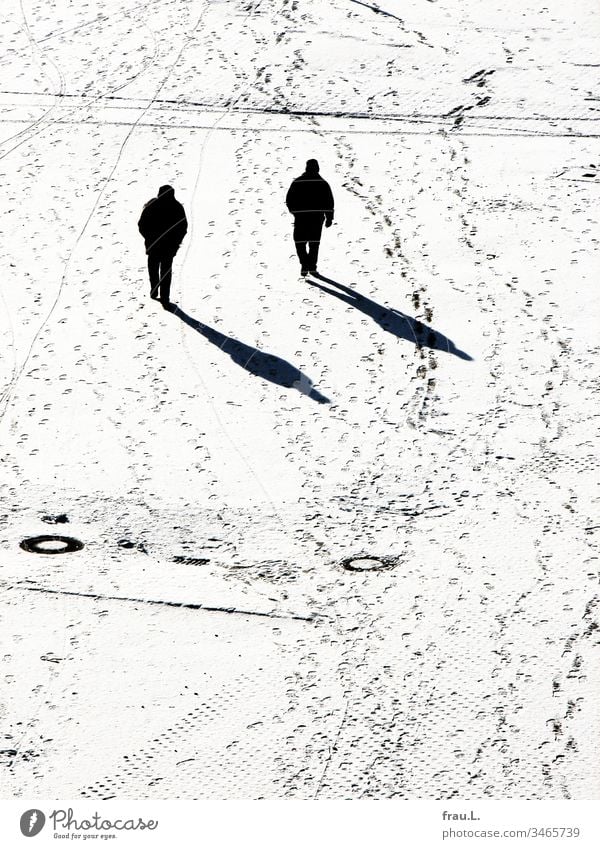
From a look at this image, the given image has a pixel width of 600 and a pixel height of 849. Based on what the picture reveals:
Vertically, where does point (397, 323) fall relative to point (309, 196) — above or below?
below

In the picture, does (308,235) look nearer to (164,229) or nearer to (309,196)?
(309,196)

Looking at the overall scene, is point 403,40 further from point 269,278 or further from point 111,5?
point 269,278

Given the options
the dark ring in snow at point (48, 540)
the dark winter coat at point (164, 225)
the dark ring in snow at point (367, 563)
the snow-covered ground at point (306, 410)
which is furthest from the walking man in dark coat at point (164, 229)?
the dark ring in snow at point (367, 563)

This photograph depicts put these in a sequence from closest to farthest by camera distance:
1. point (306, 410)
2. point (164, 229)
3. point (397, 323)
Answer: point (306, 410) → point (397, 323) → point (164, 229)

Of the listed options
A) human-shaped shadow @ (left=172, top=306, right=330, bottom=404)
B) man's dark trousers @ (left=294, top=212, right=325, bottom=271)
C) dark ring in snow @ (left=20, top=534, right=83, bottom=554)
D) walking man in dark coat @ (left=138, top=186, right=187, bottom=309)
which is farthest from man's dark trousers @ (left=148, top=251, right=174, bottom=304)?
dark ring in snow @ (left=20, top=534, right=83, bottom=554)

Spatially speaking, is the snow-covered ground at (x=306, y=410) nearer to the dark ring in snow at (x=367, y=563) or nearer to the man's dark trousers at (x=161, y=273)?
the dark ring in snow at (x=367, y=563)

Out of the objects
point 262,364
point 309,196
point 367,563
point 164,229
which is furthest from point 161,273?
point 367,563
